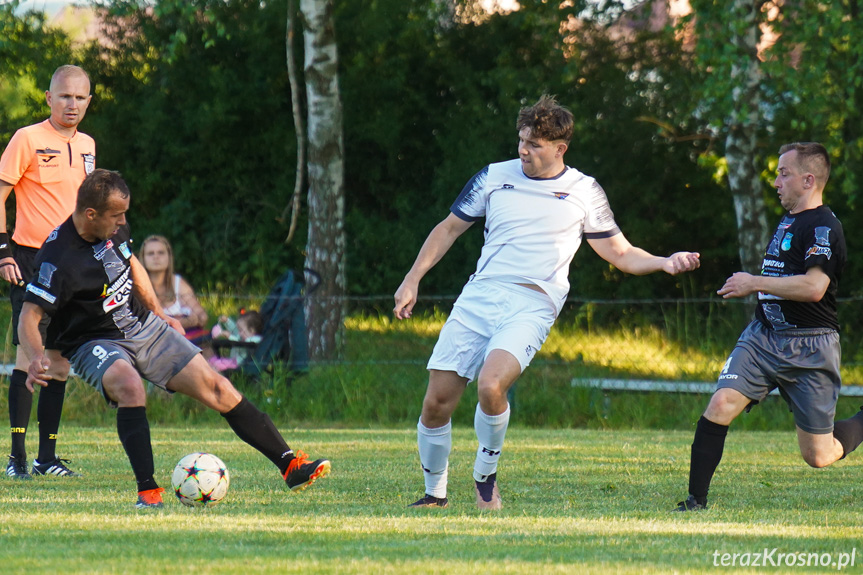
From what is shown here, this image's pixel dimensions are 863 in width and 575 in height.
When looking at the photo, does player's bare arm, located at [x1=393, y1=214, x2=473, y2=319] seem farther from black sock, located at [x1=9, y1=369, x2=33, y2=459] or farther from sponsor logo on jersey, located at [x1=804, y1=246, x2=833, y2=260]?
black sock, located at [x1=9, y1=369, x2=33, y2=459]

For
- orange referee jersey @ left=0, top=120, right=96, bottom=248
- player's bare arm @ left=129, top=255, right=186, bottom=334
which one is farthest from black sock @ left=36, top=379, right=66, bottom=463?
player's bare arm @ left=129, top=255, right=186, bottom=334

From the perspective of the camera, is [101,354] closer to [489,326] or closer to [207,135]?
[489,326]

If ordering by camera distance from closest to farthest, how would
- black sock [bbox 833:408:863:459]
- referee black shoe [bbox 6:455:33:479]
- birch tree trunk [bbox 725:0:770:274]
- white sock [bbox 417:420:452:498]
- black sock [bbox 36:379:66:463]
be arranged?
white sock [bbox 417:420:452:498] → black sock [bbox 833:408:863:459] → referee black shoe [bbox 6:455:33:479] → black sock [bbox 36:379:66:463] → birch tree trunk [bbox 725:0:770:274]

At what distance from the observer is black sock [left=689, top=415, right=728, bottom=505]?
18.8ft

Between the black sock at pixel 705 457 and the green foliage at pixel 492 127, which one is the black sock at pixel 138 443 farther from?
the green foliage at pixel 492 127

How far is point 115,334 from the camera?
5.64 metres

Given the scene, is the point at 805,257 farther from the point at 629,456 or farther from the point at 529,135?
→ the point at 629,456

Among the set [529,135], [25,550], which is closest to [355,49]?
[529,135]

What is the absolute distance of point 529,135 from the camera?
560 centimetres

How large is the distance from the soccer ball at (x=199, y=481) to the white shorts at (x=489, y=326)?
1150 mm

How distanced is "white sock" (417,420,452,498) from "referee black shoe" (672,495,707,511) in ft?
3.83

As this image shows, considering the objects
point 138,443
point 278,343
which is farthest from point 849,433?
point 278,343

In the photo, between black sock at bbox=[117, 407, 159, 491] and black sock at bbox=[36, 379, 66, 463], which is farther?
black sock at bbox=[36, 379, 66, 463]

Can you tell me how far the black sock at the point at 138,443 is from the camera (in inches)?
214
